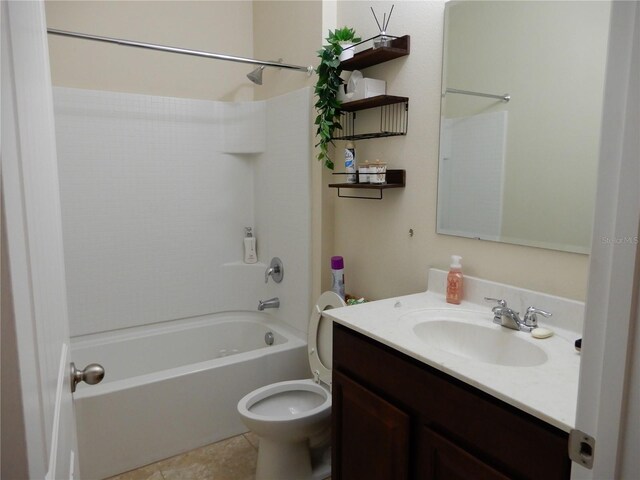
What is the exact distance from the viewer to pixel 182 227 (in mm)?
2928

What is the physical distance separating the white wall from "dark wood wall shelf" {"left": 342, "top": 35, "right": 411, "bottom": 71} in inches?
Answer: 19.8

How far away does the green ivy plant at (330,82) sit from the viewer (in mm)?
2051

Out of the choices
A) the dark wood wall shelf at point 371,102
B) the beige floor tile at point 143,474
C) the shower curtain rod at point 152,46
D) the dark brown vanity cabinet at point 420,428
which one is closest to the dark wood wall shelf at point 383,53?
the dark wood wall shelf at point 371,102

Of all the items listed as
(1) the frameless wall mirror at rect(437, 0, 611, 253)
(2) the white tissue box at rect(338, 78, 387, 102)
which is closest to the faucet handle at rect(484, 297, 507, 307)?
(1) the frameless wall mirror at rect(437, 0, 611, 253)

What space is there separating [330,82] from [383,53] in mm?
320

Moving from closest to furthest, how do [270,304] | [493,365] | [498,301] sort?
[493,365], [498,301], [270,304]

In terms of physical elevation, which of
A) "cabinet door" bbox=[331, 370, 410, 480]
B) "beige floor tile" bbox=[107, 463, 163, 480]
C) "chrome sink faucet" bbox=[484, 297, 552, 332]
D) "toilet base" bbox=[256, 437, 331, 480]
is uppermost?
"chrome sink faucet" bbox=[484, 297, 552, 332]

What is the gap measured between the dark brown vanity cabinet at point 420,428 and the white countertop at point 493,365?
0.04m

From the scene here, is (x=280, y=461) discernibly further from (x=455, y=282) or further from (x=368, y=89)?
(x=368, y=89)

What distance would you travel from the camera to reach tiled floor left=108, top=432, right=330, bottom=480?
2102 mm

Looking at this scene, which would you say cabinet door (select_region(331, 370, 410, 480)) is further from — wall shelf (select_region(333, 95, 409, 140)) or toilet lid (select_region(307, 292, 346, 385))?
wall shelf (select_region(333, 95, 409, 140))

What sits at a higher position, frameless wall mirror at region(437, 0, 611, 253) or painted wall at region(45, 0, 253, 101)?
painted wall at region(45, 0, 253, 101)

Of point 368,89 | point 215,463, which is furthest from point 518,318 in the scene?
point 215,463

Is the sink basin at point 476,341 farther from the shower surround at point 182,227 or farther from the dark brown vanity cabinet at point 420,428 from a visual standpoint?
the shower surround at point 182,227
